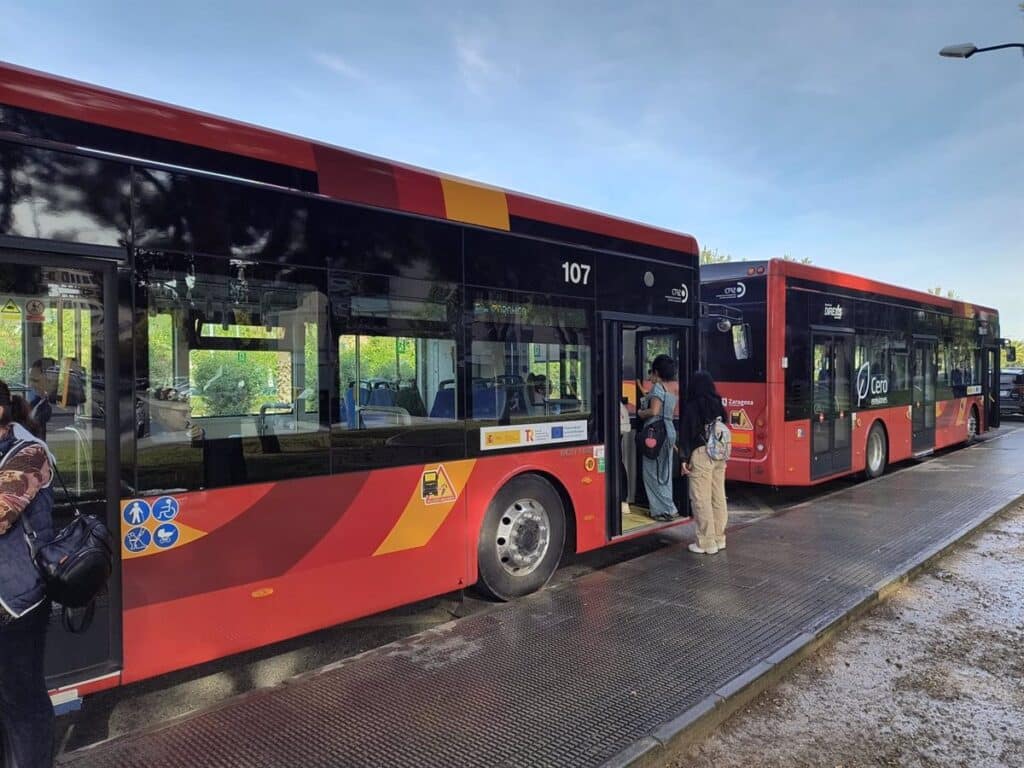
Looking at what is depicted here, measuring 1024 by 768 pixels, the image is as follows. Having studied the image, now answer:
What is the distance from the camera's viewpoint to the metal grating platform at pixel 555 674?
122 inches

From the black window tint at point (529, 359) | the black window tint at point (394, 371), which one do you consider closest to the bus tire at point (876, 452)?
the black window tint at point (529, 359)

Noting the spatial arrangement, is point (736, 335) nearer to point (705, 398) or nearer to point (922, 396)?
point (705, 398)

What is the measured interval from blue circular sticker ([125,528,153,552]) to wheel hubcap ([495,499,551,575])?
7.92ft

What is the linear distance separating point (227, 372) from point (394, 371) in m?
1.02

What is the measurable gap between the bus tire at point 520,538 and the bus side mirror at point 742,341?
4.58 metres

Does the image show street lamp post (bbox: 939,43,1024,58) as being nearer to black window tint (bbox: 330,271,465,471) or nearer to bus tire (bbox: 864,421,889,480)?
bus tire (bbox: 864,421,889,480)

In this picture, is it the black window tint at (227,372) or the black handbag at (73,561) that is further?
the black window tint at (227,372)

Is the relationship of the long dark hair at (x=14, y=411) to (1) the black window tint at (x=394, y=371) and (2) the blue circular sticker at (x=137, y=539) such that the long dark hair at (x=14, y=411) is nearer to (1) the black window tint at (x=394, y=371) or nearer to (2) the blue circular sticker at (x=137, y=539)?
(2) the blue circular sticker at (x=137, y=539)

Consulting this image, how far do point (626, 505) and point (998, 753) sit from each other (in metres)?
4.10

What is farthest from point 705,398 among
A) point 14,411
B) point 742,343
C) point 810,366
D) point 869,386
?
point 869,386

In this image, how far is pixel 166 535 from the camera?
3.40 m

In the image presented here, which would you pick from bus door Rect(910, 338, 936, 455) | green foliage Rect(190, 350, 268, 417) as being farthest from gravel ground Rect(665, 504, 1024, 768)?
bus door Rect(910, 338, 936, 455)

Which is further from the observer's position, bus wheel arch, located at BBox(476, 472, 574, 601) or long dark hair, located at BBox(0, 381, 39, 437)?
bus wheel arch, located at BBox(476, 472, 574, 601)

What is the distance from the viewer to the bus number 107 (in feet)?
18.1
